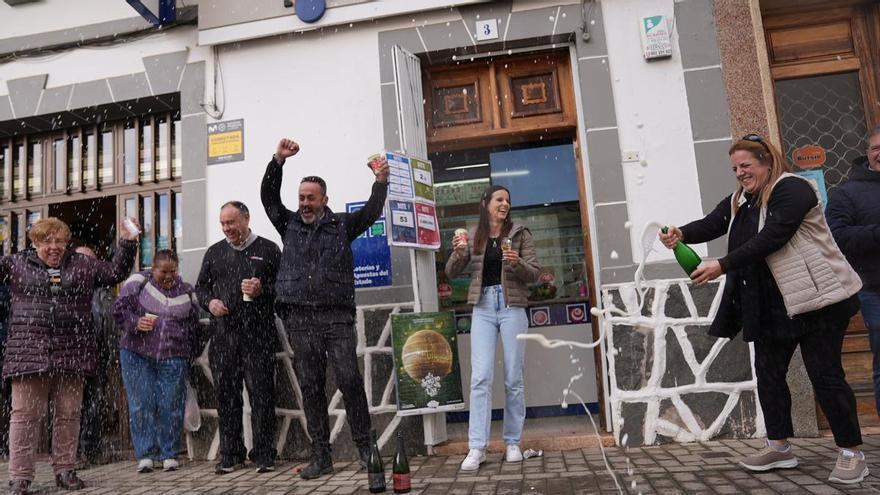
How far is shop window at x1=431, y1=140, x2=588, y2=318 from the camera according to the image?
23.4ft

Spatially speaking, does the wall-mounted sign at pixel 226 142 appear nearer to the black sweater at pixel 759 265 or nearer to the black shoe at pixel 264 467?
the black shoe at pixel 264 467

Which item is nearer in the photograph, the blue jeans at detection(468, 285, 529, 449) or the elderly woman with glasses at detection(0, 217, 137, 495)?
the elderly woman with glasses at detection(0, 217, 137, 495)

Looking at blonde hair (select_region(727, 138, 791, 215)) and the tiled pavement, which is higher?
blonde hair (select_region(727, 138, 791, 215))

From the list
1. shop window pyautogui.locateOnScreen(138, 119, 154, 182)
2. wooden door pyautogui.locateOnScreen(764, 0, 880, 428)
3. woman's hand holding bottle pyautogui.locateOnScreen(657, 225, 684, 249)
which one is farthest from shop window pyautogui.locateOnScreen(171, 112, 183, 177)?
wooden door pyautogui.locateOnScreen(764, 0, 880, 428)

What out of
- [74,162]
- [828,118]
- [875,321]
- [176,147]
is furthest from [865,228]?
[74,162]

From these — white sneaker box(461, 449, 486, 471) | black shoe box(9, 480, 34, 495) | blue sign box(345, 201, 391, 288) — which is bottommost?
white sneaker box(461, 449, 486, 471)

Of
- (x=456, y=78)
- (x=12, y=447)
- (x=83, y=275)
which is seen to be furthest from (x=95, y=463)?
(x=456, y=78)

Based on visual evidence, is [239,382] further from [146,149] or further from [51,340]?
[146,149]

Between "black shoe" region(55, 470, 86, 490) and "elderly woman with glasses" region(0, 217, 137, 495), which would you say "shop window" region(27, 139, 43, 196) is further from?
"black shoe" region(55, 470, 86, 490)

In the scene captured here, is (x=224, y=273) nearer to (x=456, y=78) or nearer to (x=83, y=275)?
(x=83, y=275)

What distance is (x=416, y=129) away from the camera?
584 centimetres

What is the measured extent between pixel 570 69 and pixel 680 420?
3.13 m

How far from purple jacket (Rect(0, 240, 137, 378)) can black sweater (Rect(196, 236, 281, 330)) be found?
601 mm

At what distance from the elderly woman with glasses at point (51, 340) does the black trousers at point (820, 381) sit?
429 cm
